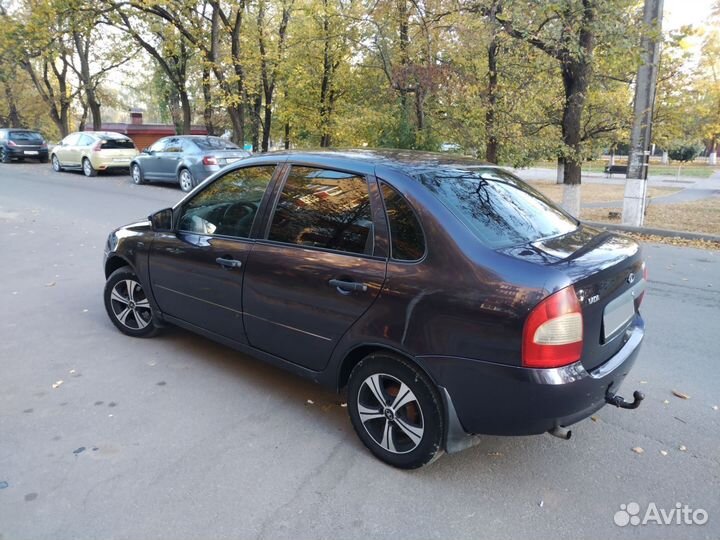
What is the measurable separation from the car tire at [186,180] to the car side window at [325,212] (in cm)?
1190

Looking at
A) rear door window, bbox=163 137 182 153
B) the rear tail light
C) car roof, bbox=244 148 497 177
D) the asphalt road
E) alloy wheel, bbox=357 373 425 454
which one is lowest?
the asphalt road

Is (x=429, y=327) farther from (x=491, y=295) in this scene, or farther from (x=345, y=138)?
(x=345, y=138)

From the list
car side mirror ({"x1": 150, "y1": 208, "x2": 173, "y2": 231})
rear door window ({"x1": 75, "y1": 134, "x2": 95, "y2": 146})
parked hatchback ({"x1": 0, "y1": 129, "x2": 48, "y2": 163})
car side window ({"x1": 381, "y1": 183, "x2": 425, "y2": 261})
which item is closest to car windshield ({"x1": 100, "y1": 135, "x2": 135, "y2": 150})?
rear door window ({"x1": 75, "y1": 134, "x2": 95, "y2": 146})

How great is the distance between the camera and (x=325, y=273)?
3014 millimetres

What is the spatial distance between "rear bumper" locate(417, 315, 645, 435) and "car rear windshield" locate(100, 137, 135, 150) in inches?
761

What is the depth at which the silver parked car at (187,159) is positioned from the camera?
14320 mm

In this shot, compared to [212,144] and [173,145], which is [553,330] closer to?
[212,144]

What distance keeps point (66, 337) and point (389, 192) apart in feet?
11.1

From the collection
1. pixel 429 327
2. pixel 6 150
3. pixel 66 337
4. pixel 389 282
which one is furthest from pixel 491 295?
pixel 6 150

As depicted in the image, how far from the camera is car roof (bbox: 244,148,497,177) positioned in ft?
10.1

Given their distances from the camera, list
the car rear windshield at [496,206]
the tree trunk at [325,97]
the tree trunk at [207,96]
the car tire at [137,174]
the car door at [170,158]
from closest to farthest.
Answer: the car rear windshield at [496,206] → the car door at [170,158] → the car tire at [137,174] → the tree trunk at [325,97] → the tree trunk at [207,96]

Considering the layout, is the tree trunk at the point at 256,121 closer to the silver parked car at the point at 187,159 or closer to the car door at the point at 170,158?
the silver parked car at the point at 187,159

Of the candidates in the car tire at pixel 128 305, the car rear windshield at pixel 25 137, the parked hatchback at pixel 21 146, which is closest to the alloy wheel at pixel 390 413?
the car tire at pixel 128 305

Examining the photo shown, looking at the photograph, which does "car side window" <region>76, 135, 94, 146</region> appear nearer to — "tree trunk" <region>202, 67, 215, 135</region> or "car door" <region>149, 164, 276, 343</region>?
"tree trunk" <region>202, 67, 215, 135</region>
